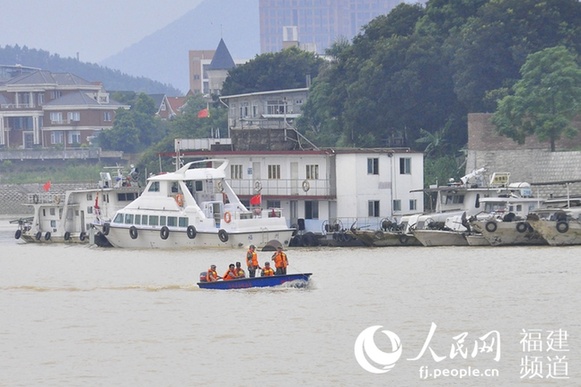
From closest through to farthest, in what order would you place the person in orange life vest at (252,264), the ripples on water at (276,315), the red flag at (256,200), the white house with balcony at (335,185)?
1. the ripples on water at (276,315)
2. the person in orange life vest at (252,264)
3. the red flag at (256,200)
4. the white house with balcony at (335,185)

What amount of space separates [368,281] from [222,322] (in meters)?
9.20

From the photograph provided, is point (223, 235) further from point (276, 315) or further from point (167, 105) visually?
point (167, 105)

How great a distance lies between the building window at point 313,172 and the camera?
70.8 metres

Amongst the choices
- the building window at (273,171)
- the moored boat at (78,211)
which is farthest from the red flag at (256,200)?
the moored boat at (78,211)

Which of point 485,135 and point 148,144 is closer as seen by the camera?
point 485,135

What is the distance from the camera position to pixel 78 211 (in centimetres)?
7844

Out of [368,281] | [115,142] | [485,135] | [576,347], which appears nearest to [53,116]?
[115,142]

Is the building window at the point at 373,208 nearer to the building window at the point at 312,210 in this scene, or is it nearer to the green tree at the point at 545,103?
the building window at the point at 312,210

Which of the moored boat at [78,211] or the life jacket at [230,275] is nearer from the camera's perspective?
the life jacket at [230,275]

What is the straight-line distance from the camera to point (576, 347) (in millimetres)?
38031

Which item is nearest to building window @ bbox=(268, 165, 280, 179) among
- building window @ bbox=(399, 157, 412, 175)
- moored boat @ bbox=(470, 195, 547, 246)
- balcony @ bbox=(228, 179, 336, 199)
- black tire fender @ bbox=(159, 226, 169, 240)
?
balcony @ bbox=(228, 179, 336, 199)

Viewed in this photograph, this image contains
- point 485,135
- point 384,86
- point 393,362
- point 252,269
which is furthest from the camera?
point 384,86

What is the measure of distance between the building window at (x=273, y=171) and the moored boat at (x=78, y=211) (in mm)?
6932

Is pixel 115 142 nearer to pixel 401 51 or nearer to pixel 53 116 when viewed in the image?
pixel 53 116
